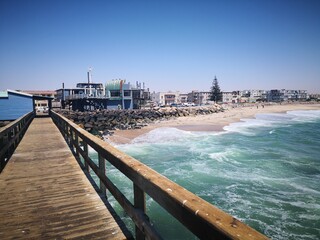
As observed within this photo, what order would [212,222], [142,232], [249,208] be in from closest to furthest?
[212,222] → [142,232] → [249,208]

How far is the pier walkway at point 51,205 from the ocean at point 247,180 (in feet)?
11.6

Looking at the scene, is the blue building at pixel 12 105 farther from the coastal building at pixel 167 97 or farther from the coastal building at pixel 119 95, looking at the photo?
the coastal building at pixel 167 97

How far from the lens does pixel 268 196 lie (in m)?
9.85

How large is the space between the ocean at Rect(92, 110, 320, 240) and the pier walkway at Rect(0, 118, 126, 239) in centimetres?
352

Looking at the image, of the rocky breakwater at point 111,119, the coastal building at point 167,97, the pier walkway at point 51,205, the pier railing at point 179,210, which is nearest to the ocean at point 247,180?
the pier walkway at point 51,205

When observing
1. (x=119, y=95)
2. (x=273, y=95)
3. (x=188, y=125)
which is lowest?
(x=188, y=125)

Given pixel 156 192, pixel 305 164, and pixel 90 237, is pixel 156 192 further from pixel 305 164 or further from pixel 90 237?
pixel 305 164

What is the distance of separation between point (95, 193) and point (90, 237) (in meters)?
1.46

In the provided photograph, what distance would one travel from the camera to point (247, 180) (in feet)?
38.7

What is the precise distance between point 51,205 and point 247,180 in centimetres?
1045

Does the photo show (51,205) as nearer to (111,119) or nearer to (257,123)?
(111,119)

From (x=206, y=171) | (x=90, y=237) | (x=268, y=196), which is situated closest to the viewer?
(x=90, y=237)

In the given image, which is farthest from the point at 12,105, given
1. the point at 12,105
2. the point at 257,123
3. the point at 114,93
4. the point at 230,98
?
the point at 230,98

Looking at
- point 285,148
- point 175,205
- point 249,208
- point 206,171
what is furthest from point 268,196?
point 285,148
